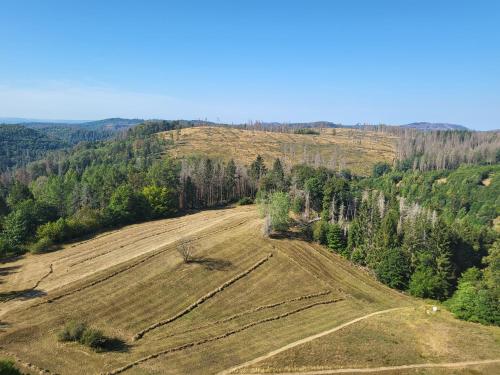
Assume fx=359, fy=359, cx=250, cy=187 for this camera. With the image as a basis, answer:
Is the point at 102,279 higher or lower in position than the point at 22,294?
higher

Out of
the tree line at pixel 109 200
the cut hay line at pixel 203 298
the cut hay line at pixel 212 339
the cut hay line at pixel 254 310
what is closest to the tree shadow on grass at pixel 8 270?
the tree line at pixel 109 200

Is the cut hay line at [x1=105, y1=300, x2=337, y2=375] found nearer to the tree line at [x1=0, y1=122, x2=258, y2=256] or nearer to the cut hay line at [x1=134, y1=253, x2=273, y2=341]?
the cut hay line at [x1=134, y1=253, x2=273, y2=341]

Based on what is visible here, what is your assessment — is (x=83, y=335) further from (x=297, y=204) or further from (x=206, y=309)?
(x=297, y=204)

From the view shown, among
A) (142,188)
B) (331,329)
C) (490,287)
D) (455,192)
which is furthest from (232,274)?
(455,192)

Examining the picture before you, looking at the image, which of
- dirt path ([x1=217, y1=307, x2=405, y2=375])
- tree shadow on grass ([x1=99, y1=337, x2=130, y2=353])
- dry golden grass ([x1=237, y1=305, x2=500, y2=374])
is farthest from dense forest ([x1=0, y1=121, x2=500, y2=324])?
tree shadow on grass ([x1=99, y1=337, x2=130, y2=353])

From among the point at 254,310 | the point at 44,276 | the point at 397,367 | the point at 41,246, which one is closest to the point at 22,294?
the point at 44,276

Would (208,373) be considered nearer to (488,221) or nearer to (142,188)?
(142,188)
